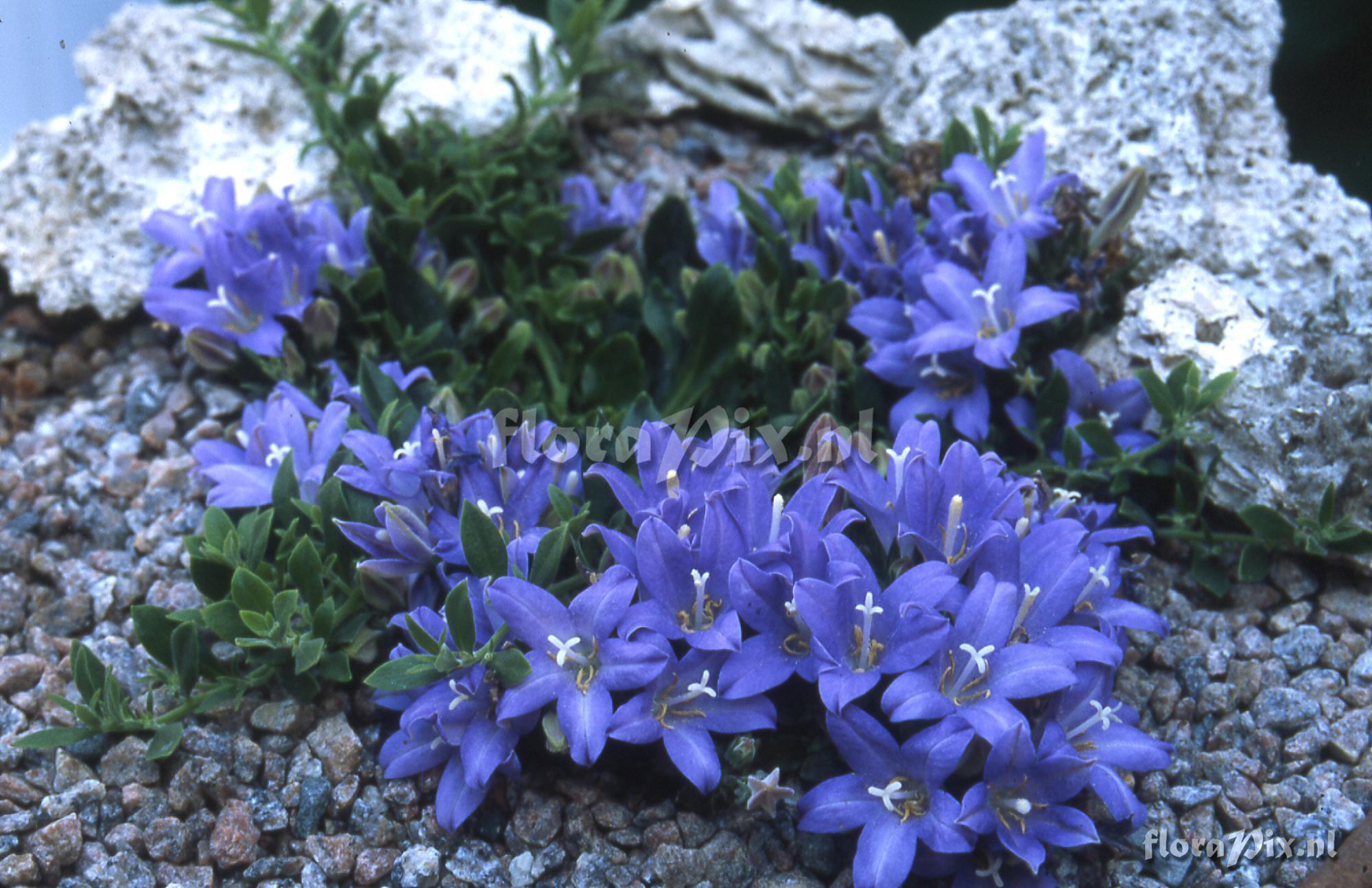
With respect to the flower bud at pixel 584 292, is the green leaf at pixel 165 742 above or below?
below

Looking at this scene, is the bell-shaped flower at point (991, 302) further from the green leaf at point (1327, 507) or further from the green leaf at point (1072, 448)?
the green leaf at point (1327, 507)

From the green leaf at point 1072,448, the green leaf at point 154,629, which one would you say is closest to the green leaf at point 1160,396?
the green leaf at point 1072,448

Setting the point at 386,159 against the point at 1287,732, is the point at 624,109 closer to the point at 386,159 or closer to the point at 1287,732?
the point at 386,159

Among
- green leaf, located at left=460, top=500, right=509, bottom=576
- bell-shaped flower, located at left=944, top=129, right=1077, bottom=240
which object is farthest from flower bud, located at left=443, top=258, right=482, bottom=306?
bell-shaped flower, located at left=944, top=129, right=1077, bottom=240

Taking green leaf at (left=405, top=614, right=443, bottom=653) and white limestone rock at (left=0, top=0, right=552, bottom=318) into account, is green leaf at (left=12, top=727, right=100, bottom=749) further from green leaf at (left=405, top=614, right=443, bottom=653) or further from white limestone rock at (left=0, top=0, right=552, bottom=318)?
white limestone rock at (left=0, top=0, right=552, bottom=318)

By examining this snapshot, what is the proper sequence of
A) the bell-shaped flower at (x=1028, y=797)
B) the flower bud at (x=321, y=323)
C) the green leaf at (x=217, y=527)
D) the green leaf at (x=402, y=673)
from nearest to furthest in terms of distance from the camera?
the bell-shaped flower at (x=1028, y=797)
the green leaf at (x=402, y=673)
the green leaf at (x=217, y=527)
the flower bud at (x=321, y=323)

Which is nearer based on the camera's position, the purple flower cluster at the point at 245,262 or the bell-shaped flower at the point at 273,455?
the bell-shaped flower at the point at 273,455

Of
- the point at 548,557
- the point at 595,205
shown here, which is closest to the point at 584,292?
the point at 595,205
